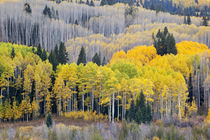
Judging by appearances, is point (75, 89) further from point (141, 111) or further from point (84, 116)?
point (141, 111)

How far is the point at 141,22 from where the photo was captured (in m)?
142

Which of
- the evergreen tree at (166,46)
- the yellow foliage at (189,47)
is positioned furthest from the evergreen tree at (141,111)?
the yellow foliage at (189,47)

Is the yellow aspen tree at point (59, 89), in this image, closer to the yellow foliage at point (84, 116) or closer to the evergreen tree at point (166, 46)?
the yellow foliage at point (84, 116)

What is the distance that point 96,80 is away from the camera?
133ft

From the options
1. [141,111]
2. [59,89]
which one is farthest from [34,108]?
[141,111]

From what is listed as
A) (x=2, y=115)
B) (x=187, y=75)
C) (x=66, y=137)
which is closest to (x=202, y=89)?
(x=187, y=75)

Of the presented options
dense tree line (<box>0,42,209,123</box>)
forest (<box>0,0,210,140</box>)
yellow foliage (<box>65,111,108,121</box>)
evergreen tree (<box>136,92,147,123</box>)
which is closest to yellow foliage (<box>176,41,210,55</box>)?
forest (<box>0,0,210,140</box>)

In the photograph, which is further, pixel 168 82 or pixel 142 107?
pixel 168 82

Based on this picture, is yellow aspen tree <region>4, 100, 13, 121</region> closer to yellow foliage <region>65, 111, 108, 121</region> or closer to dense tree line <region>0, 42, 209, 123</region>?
dense tree line <region>0, 42, 209, 123</region>

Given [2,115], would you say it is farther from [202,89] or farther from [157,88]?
[202,89]

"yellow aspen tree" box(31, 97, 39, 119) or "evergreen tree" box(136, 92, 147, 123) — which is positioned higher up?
"evergreen tree" box(136, 92, 147, 123)

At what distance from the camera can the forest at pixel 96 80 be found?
449 inches

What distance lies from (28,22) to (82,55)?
44.1m

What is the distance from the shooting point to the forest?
37.4ft
